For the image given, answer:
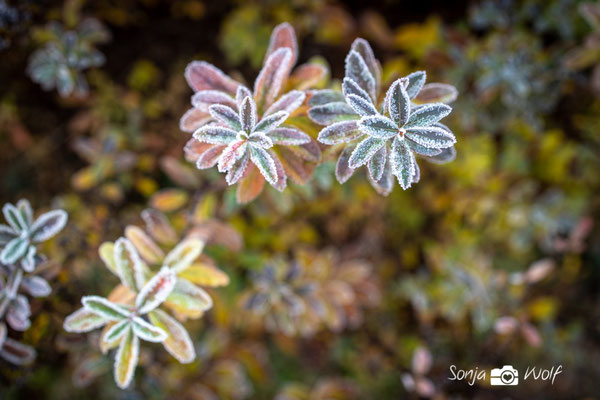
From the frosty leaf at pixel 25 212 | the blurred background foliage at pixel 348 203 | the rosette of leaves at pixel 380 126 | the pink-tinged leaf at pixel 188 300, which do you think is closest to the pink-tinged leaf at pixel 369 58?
the rosette of leaves at pixel 380 126

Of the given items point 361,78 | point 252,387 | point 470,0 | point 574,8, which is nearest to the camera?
point 361,78

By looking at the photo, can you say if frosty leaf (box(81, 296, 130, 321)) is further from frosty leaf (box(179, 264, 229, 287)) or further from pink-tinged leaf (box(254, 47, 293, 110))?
pink-tinged leaf (box(254, 47, 293, 110))

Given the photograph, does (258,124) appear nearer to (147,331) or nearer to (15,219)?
(147,331)

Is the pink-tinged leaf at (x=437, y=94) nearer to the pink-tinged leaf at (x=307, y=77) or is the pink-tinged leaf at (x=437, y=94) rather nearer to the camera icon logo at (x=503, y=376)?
the pink-tinged leaf at (x=307, y=77)

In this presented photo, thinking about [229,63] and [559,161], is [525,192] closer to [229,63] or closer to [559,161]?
[559,161]

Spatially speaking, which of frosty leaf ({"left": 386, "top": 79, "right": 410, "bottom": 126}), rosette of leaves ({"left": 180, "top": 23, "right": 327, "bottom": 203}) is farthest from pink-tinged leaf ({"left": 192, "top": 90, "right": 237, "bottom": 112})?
frosty leaf ({"left": 386, "top": 79, "right": 410, "bottom": 126})

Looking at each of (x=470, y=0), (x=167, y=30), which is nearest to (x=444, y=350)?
(x=470, y=0)
